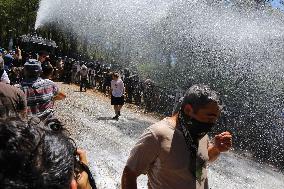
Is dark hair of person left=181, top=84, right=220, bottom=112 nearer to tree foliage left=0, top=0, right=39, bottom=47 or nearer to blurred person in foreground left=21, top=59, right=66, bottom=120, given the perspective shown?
blurred person in foreground left=21, top=59, right=66, bottom=120

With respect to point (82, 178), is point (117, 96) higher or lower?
lower

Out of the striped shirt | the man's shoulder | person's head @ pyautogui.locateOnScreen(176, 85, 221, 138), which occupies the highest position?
person's head @ pyautogui.locateOnScreen(176, 85, 221, 138)

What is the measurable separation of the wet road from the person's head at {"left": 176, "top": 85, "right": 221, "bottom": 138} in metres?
3.82

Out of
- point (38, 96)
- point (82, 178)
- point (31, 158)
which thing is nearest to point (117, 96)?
point (38, 96)

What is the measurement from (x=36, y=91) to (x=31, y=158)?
13.0 feet

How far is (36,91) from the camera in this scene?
5133 mm

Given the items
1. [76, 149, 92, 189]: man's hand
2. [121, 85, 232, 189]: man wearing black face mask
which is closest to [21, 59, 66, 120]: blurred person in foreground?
Result: [121, 85, 232, 189]: man wearing black face mask

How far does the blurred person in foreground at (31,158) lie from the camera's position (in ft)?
4.00

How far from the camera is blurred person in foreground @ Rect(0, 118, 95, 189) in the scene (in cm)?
122

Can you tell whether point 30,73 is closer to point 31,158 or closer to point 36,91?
point 36,91

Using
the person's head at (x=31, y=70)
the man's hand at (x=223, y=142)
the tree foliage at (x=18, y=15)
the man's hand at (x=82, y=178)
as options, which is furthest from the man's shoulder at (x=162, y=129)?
the tree foliage at (x=18, y=15)

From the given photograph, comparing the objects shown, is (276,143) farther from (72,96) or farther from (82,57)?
(82,57)

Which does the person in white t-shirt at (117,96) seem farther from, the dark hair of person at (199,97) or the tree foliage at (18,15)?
the tree foliage at (18,15)

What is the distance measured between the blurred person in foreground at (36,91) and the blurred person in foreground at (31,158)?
12.2 ft
